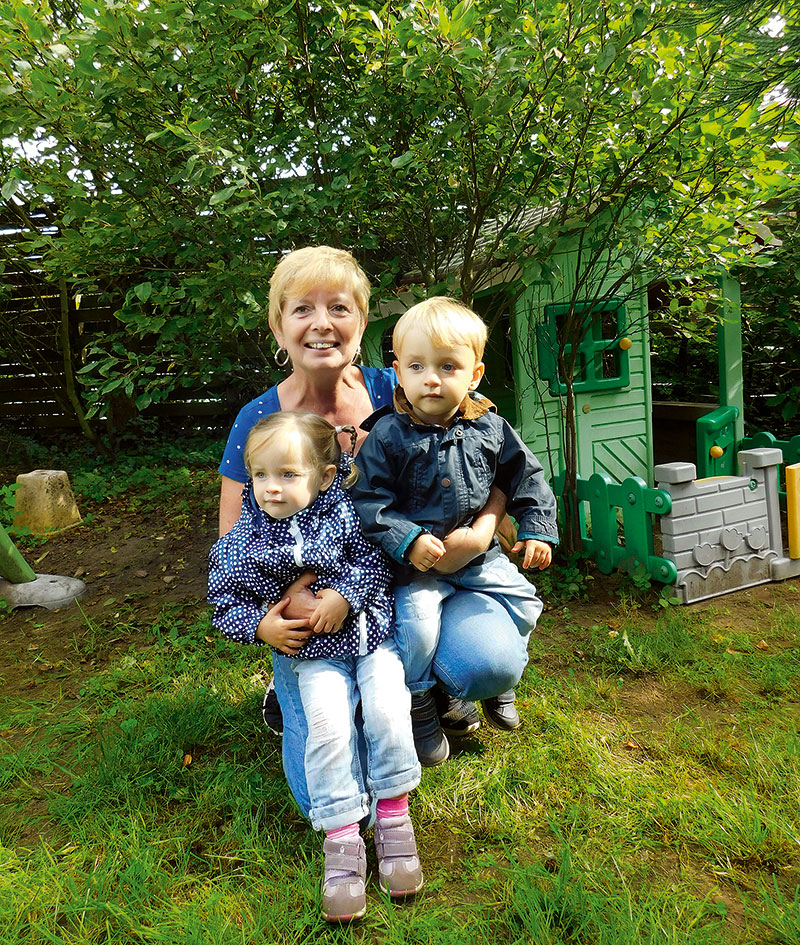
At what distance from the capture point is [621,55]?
256 centimetres

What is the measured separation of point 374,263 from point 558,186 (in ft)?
3.73

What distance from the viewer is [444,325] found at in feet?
6.21

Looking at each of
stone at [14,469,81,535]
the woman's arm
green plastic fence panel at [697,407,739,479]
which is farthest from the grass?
stone at [14,469,81,535]

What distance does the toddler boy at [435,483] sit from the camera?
1.93 m

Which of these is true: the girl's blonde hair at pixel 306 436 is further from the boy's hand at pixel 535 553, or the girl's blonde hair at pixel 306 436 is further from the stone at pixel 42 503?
the stone at pixel 42 503

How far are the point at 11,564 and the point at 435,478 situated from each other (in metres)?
2.91

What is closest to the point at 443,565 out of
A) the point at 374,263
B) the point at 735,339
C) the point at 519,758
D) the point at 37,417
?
the point at 519,758

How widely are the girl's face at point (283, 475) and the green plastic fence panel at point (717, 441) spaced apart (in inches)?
138

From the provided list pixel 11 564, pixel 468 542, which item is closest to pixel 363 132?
pixel 468 542

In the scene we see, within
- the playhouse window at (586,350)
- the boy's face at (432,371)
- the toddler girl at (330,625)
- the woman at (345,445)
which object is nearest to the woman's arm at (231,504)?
the woman at (345,445)

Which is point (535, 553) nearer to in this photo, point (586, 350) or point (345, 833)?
point (345, 833)

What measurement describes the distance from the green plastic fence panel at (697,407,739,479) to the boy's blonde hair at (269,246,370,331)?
3.28 meters

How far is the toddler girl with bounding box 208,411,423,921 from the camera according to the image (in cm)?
178

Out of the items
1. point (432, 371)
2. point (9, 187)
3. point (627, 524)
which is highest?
point (9, 187)
